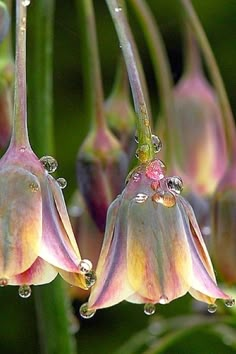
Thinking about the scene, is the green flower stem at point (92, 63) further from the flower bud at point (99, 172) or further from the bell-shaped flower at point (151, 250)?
the bell-shaped flower at point (151, 250)

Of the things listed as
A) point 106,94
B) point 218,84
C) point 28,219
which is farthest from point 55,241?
point 106,94

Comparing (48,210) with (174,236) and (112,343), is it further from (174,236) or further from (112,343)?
(112,343)

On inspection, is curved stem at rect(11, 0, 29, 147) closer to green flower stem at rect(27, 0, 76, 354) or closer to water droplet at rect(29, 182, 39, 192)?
water droplet at rect(29, 182, 39, 192)

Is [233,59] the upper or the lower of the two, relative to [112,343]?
upper

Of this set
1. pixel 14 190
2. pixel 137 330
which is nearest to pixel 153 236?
pixel 14 190

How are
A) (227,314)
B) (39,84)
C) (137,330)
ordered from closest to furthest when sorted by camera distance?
→ (39,84), (227,314), (137,330)

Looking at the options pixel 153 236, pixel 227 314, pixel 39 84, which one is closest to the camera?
pixel 153 236
